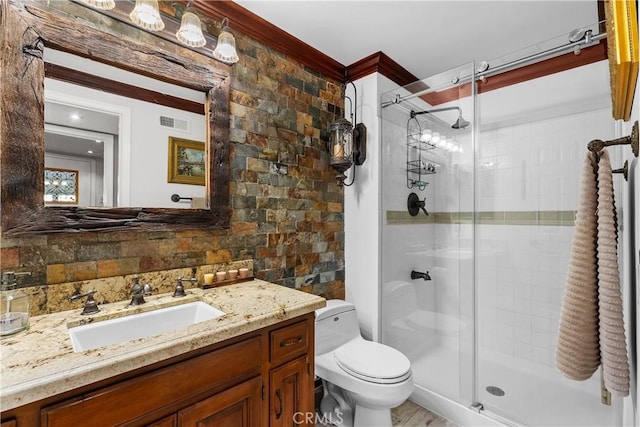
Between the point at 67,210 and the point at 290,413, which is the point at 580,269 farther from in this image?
the point at 67,210

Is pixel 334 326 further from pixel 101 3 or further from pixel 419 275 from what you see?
pixel 101 3

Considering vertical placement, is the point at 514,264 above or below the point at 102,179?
below

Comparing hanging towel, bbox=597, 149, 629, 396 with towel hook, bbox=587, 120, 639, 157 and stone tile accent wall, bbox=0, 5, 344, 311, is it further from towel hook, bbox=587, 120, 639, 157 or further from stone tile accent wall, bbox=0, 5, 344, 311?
stone tile accent wall, bbox=0, 5, 344, 311

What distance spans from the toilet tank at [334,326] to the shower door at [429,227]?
0.33 meters

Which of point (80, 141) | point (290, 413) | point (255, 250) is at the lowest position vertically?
point (290, 413)

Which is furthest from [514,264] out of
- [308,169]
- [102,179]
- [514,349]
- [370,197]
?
[102,179]

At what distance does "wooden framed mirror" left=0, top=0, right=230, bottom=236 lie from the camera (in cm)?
116

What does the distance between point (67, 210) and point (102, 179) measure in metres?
0.19

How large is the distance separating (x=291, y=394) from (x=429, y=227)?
67.7 inches

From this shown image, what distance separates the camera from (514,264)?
2.41 m

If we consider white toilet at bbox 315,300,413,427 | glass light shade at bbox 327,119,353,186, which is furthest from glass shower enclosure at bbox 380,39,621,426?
white toilet at bbox 315,300,413,427

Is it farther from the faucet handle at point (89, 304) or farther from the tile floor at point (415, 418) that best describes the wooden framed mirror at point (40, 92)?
the tile floor at point (415, 418)

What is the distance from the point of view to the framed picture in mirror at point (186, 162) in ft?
5.27

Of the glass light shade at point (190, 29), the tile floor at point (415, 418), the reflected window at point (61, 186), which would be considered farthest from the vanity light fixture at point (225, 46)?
the tile floor at point (415, 418)
